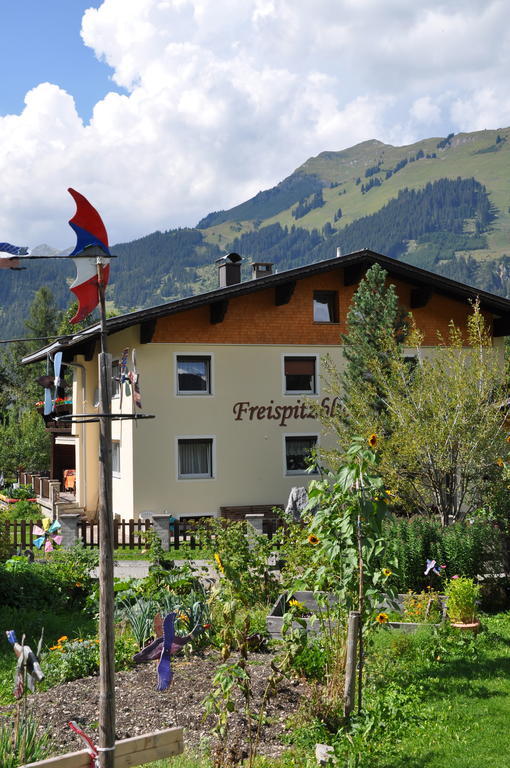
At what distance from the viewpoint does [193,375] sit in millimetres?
25328

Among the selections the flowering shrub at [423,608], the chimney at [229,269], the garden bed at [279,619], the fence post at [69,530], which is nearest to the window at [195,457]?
the fence post at [69,530]

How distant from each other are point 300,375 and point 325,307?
2504mm

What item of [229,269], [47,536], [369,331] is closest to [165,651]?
[47,536]

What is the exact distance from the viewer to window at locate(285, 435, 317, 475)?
26172mm

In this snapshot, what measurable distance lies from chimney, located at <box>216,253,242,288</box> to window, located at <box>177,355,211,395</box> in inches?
178

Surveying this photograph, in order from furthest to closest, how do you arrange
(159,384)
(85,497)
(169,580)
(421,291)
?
(85,497) < (421,291) < (159,384) < (169,580)

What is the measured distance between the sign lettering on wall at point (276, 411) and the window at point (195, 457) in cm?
133

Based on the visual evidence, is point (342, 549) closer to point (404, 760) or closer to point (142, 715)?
point (404, 760)

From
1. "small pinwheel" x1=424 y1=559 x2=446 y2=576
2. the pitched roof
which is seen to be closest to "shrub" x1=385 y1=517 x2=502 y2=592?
"small pinwheel" x1=424 y1=559 x2=446 y2=576

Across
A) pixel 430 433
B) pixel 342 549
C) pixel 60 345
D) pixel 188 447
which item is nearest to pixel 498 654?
pixel 342 549

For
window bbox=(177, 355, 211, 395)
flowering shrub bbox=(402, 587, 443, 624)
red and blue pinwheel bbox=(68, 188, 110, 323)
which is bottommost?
flowering shrub bbox=(402, 587, 443, 624)

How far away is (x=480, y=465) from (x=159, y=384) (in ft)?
38.6

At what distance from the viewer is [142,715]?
7570mm

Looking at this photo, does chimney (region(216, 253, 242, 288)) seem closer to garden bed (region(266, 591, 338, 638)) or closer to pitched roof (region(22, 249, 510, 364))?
pitched roof (region(22, 249, 510, 364))
